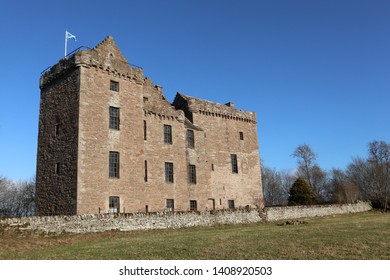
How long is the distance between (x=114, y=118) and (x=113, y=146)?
7.74ft

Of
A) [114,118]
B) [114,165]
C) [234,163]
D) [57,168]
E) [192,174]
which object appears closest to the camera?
[57,168]

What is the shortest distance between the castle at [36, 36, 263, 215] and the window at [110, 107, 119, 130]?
3.1 inches

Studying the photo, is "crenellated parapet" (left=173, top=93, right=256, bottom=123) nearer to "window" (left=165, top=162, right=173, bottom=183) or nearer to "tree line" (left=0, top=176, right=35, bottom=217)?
"window" (left=165, top=162, right=173, bottom=183)

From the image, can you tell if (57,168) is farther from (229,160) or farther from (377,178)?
(377,178)

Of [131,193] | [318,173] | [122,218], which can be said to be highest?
[318,173]

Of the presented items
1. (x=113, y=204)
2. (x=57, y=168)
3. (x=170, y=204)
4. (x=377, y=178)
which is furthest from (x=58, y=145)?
(x=377, y=178)

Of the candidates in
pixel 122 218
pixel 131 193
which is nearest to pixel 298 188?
pixel 131 193

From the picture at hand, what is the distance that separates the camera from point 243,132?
3928 cm

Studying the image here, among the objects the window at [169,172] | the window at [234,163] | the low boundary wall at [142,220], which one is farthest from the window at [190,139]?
the low boundary wall at [142,220]

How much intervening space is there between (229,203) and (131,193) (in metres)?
13.3

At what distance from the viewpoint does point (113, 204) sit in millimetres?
24203

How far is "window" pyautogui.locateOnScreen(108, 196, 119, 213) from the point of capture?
2400 centimetres
